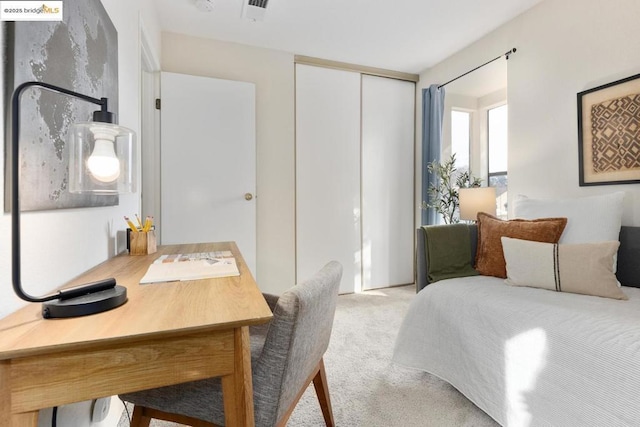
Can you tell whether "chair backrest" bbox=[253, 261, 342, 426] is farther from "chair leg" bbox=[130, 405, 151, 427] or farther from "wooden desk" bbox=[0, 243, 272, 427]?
"chair leg" bbox=[130, 405, 151, 427]

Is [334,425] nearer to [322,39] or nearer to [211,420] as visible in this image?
[211,420]

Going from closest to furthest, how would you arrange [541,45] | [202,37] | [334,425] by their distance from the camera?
[334,425] → [541,45] → [202,37]

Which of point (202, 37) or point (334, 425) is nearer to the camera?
point (334, 425)

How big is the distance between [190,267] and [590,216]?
206 centimetres

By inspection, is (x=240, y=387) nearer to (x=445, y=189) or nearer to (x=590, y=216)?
(x=590, y=216)

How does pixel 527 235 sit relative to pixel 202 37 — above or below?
below

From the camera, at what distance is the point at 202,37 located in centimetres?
274

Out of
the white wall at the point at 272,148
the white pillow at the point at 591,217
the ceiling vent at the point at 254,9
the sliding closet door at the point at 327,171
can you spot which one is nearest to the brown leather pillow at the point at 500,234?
the white pillow at the point at 591,217

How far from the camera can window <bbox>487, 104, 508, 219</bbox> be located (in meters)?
3.37

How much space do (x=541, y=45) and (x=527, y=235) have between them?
1.53 metres

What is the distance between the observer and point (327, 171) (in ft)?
10.4

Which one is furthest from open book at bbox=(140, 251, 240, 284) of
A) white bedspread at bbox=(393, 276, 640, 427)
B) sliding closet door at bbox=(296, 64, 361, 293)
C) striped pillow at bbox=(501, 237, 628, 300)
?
sliding closet door at bbox=(296, 64, 361, 293)

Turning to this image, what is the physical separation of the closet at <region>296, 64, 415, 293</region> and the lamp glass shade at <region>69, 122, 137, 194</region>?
226 centimetres

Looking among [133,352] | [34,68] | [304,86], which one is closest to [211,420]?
[133,352]
